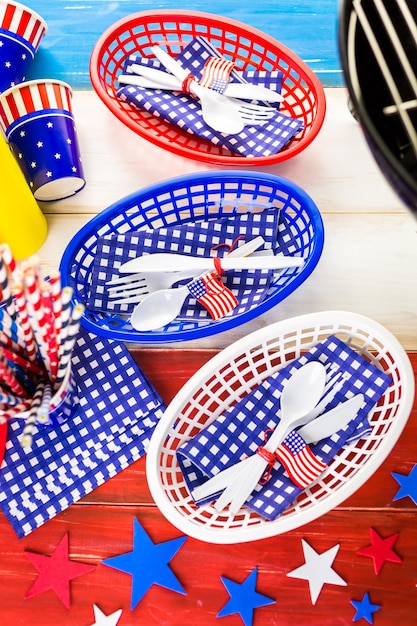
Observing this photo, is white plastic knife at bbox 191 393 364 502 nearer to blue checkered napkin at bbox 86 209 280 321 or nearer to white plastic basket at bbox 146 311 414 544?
white plastic basket at bbox 146 311 414 544

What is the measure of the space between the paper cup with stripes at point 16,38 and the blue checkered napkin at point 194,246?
27 centimetres

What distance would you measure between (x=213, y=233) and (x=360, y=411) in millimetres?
286

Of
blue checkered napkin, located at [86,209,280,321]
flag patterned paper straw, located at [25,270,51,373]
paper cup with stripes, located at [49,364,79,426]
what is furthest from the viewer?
blue checkered napkin, located at [86,209,280,321]

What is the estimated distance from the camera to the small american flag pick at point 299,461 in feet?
2.05

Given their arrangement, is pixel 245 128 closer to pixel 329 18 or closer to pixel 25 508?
pixel 329 18

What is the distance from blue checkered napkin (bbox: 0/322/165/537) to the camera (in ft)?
2.20

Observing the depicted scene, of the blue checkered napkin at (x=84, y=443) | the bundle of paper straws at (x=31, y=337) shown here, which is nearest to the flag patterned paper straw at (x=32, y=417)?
the bundle of paper straws at (x=31, y=337)

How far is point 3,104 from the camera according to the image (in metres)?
0.73

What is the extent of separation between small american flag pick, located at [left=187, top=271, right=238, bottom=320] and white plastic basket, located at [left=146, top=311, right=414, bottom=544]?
59 millimetres

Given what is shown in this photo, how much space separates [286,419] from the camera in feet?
2.15

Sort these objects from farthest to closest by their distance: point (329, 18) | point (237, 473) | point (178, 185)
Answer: point (329, 18)
point (178, 185)
point (237, 473)

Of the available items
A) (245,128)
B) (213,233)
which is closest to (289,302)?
(213,233)

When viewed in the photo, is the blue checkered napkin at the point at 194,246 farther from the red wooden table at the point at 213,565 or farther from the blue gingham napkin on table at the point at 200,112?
the red wooden table at the point at 213,565

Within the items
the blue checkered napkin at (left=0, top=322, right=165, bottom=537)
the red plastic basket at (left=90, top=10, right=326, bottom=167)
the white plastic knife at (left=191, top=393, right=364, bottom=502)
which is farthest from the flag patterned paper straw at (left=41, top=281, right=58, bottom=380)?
the red plastic basket at (left=90, top=10, right=326, bottom=167)
